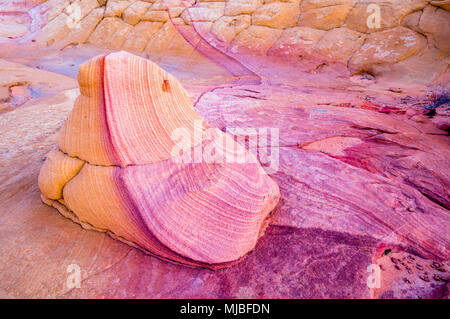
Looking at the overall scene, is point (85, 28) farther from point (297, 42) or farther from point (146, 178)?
point (146, 178)

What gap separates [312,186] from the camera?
1.97m

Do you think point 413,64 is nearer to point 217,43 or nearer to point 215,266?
point 217,43

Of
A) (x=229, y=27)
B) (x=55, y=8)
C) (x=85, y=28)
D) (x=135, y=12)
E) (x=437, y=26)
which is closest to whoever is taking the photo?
(x=437, y=26)

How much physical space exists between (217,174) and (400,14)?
248 inches

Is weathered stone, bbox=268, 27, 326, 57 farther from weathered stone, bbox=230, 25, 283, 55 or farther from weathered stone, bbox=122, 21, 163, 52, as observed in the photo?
weathered stone, bbox=122, 21, 163, 52

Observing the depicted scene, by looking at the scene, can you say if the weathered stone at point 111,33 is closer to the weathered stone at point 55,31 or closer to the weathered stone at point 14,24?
the weathered stone at point 55,31

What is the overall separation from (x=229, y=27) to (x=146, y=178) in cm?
600

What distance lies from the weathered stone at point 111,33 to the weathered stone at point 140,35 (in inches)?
7.7

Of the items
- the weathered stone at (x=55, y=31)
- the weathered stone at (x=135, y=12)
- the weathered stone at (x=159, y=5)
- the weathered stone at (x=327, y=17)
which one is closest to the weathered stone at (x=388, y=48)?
the weathered stone at (x=327, y=17)

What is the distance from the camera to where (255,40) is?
621cm

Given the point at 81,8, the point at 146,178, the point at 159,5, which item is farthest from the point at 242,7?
the point at 146,178

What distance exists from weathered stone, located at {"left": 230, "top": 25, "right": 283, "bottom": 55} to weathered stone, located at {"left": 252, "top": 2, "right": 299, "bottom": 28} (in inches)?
6.6

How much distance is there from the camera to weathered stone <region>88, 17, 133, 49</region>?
7.16 m
